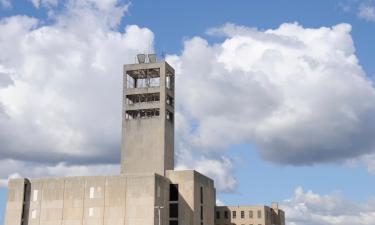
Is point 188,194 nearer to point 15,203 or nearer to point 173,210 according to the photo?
point 173,210

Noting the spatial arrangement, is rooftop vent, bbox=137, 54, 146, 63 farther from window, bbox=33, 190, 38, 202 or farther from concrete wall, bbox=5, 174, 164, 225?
window, bbox=33, 190, 38, 202

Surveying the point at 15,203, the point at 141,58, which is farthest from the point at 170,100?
the point at 15,203

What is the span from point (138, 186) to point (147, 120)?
20551 mm

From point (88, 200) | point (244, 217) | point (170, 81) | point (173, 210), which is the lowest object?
point (173, 210)

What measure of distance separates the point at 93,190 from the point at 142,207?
10038mm

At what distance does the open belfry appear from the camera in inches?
4311

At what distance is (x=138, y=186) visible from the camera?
359ft

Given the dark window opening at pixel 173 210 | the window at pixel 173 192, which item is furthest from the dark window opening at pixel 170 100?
the dark window opening at pixel 173 210

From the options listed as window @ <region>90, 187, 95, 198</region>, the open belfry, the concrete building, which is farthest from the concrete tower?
the concrete building

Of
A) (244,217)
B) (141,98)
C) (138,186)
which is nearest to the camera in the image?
(138,186)

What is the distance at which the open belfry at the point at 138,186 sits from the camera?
359ft

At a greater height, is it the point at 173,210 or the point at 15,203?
the point at 15,203

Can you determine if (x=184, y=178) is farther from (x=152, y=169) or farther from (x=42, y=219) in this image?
(x=42, y=219)

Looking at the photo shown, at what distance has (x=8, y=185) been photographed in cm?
11869
